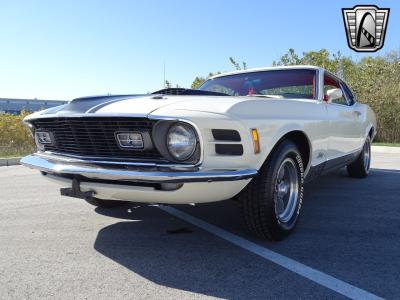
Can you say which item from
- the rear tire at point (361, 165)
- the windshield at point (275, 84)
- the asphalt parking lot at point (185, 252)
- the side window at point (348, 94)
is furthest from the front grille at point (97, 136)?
the rear tire at point (361, 165)

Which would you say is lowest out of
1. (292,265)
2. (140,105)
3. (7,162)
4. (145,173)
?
(7,162)

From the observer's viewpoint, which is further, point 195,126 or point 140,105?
point 140,105

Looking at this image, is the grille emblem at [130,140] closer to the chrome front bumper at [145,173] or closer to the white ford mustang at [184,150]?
the white ford mustang at [184,150]

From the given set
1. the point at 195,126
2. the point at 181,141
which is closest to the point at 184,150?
the point at 181,141

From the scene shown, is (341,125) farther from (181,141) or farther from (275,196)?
(181,141)

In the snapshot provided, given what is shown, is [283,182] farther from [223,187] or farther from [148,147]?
[148,147]

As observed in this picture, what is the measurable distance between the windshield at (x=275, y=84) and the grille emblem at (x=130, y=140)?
181cm

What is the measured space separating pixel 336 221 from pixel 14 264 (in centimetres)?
271

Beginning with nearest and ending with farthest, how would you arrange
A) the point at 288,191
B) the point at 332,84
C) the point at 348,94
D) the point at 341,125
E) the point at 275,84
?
1. the point at 288,191
2. the point at 275,84
3. the point at 341,125
4. the point at 332,84
5. the point at 348,94

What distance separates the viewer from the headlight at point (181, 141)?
2600mm

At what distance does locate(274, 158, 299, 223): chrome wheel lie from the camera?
3365mm

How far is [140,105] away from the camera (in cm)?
275

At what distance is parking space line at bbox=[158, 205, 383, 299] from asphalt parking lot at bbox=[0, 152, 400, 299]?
20 millimetres

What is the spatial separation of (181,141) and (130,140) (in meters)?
0.37
